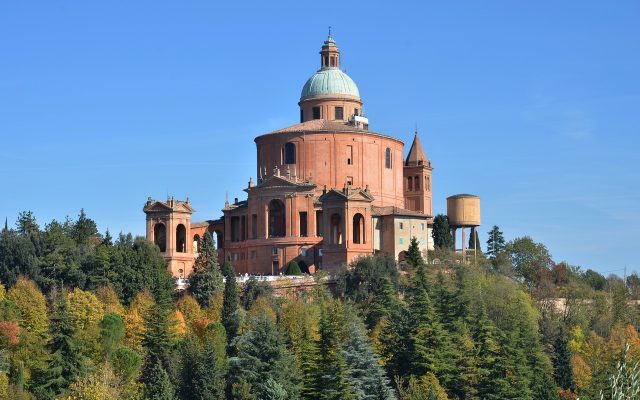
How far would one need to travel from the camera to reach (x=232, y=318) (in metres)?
69.2

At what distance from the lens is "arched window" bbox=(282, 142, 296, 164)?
299 ft

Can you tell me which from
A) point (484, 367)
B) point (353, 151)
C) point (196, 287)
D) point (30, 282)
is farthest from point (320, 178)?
point (484, 367)

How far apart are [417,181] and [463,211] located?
4916mm

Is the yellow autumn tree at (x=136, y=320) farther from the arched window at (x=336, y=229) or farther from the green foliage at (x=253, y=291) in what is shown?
the arched window at (x=336, y=229)

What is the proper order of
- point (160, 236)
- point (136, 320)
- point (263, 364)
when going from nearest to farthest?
point (263, 364)
point (136, 320)
point (160, 236)

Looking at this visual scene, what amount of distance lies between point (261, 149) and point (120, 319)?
27013mm

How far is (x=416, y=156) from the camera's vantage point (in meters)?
96.9

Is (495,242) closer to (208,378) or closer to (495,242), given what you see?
(495,242)

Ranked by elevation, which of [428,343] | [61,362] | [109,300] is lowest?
[61,362]

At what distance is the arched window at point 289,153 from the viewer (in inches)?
3590

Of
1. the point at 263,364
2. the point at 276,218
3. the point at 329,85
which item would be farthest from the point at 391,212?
the point at 263,364

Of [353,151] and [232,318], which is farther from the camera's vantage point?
[353,151]

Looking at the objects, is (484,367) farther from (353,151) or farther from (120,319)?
(353,151)

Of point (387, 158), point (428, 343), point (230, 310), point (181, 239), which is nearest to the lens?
point (428, 343)
